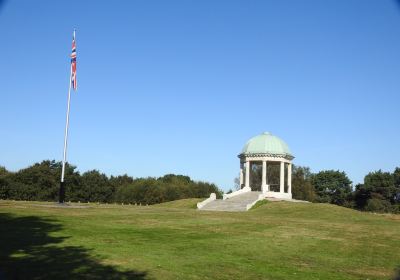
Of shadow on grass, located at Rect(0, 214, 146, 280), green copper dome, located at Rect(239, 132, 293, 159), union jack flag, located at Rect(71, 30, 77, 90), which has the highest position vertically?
union jack flag, located at Rect(71, 30, 77, 90)

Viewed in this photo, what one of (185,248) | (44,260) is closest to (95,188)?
(185,248)

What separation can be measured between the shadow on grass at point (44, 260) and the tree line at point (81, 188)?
64271mm

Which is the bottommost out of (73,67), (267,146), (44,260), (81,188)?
(44,260)

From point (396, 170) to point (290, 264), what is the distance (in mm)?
90010

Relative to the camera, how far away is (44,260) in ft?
44.5

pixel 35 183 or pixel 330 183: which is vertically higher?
pixel 330 183

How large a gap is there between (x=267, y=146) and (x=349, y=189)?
56045mm

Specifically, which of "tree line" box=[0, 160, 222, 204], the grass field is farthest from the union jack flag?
"tree line" box=[0, 160, 222, 204]

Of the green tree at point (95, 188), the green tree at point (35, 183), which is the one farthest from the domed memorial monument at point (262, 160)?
the green tree at point (35, 183)

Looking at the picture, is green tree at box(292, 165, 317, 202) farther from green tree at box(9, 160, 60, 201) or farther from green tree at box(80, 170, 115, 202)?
green tree at box(9, 160, 60, 201)

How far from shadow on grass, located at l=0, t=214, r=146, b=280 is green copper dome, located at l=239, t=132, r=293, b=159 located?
38.3m

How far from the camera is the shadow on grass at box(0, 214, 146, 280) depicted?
12.0 meters

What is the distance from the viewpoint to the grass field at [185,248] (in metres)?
13.0

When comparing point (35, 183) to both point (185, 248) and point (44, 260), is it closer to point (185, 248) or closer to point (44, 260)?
point (185, 248)
